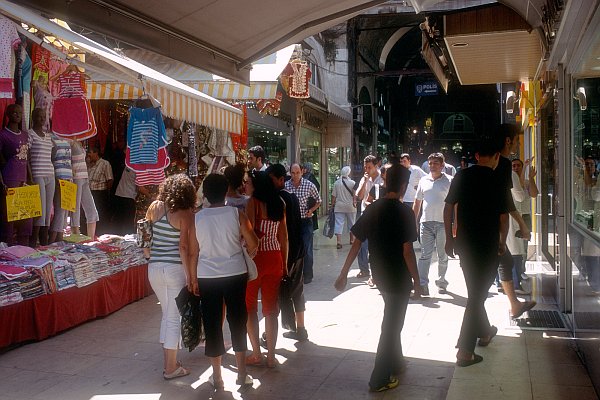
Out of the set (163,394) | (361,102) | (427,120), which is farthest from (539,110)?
(427,120)

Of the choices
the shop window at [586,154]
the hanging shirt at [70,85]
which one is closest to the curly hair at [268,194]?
the shop window at [586,154]

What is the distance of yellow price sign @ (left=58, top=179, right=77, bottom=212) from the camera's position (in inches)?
301

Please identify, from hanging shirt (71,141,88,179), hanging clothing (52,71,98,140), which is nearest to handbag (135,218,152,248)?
hanging clothing (52,71,98,140)

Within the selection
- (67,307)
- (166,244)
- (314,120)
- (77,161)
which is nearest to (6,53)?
(77,161)

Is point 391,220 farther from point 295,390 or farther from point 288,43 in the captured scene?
point 288,43

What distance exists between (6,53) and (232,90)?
476 cm

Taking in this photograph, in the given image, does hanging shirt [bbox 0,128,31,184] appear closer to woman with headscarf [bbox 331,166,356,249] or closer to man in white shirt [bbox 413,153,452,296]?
man in white shirt [bbox 413,153,452,296]

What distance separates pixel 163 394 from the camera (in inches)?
183

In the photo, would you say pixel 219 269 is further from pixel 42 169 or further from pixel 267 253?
pixel 42 169

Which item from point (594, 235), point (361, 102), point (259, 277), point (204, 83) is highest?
point (361, 102)

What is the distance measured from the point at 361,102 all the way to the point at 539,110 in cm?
1679

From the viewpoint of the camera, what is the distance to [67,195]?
304 inches

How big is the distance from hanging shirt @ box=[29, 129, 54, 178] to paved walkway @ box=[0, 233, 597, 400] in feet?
6.67

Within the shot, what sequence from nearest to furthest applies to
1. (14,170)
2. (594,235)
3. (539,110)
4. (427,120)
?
(594,235) → (14,170) → (539,110) → (427,120)
